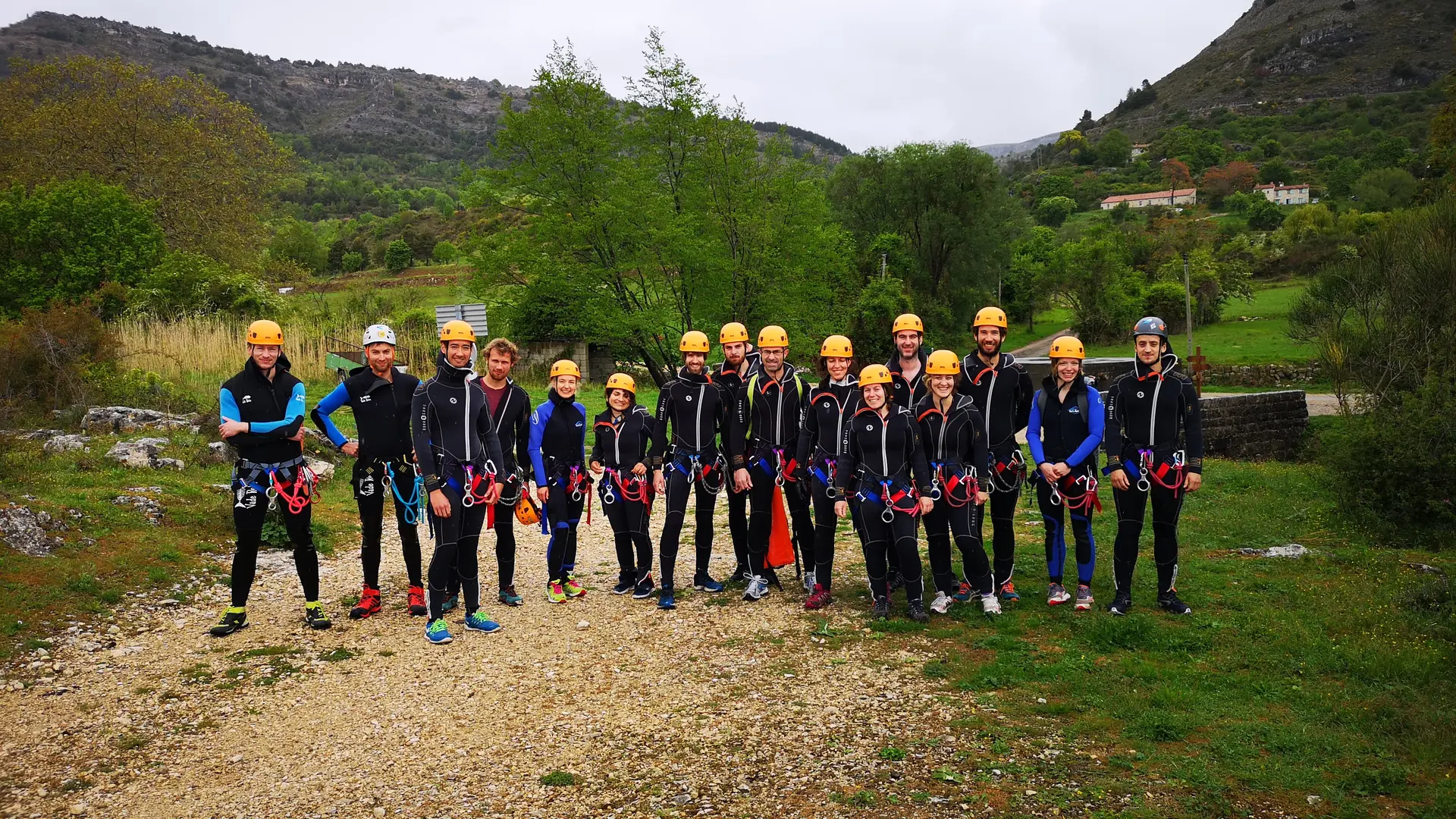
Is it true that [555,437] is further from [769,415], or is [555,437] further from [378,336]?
[769,415]

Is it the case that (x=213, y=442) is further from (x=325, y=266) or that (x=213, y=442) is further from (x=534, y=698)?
(x=325, y=266)

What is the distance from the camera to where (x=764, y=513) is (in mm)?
8820

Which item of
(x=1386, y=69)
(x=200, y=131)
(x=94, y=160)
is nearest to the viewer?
(x=94, y=160)

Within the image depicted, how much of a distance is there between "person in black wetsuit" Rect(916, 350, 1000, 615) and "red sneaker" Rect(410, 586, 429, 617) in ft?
15.8

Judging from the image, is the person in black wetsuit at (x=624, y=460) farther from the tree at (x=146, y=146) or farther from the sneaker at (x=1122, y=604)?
the tree at (x=146, y=146)

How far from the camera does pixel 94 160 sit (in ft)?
101

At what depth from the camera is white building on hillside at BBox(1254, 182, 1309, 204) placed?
347ft

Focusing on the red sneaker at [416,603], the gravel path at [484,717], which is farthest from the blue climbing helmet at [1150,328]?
the red sneaker at [416,603]

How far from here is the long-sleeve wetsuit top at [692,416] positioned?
867cm

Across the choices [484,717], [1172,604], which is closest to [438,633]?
[484,717]

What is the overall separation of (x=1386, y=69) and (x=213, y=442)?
212 m

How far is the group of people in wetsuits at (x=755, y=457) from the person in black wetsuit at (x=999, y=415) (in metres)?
0.02

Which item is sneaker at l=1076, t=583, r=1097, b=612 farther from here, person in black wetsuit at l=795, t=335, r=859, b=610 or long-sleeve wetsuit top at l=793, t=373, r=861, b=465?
long-sleeve wetsuit top at l=793, t=373, r=861, b=465

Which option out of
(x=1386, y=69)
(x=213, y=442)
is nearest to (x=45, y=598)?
(x=213, y=442)
